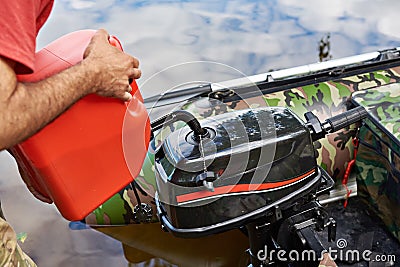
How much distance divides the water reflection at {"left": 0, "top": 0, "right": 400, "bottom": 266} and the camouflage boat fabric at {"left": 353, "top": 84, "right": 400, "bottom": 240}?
80cm

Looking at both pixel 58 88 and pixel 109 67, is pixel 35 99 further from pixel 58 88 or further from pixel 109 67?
pixel 109 67

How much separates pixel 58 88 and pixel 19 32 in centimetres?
12

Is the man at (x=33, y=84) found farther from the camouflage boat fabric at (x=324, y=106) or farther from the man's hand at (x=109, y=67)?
the camouflage boat fabric at (x=324, y=106)

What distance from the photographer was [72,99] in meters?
0.83

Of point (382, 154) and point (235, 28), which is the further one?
point (235, 28)

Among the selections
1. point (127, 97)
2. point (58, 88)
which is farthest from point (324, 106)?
point (58, 88)

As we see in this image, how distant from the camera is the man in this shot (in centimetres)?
71

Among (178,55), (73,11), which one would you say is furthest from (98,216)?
(73,11)

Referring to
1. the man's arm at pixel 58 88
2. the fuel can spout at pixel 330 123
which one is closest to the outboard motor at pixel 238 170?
the fuel can spout at pixel 330 123

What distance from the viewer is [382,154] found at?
152 cm

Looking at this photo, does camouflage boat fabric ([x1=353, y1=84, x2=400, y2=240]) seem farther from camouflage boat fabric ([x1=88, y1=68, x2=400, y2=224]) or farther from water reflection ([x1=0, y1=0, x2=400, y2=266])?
water reflection ([x1=0, y1=0, x2=400, y2=266])

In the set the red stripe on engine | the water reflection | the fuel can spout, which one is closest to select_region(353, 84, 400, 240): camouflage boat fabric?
the fuel can spout

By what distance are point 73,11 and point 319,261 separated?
2397 mm

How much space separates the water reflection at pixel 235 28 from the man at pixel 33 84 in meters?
1.32
